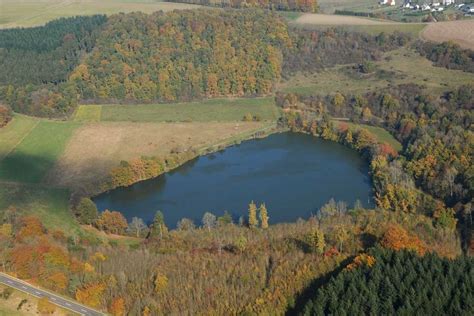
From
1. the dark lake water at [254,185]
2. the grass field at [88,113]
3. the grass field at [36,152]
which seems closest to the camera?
the dark lake water at [254,185]

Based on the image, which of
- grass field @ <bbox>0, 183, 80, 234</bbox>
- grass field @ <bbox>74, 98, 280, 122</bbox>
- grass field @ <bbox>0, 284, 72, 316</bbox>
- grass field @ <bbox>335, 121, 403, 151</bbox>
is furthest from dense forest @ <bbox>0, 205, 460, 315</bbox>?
grass field @ <bbox>74, 98, 280, 122</bbox>

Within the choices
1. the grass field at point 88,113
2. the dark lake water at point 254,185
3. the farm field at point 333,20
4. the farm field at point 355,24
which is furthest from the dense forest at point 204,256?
the farm field at point 333,20

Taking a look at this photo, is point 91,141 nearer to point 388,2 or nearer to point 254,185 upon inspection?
point 254,185

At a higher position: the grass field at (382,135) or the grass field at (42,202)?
the grass field at (42,202)

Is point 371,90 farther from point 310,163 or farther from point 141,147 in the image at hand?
point 141,147

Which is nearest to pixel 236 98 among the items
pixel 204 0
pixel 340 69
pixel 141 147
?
pixel 340 69

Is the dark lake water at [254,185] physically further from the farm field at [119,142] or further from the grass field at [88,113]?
the grass field at [88,113]
